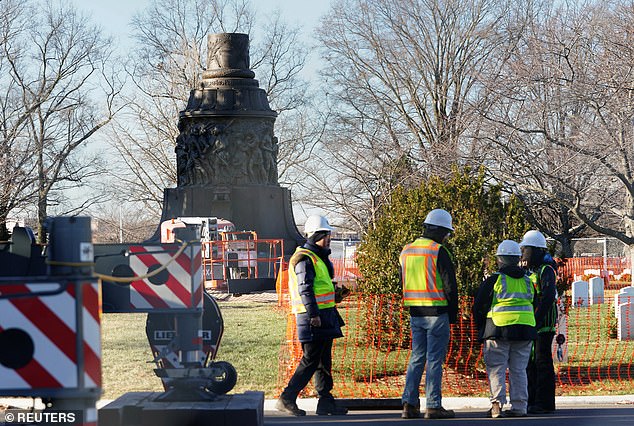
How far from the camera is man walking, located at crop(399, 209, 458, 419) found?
11.3 metres

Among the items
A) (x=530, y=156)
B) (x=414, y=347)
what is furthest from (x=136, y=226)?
(x=414, y=347)

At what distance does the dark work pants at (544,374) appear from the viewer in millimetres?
12000

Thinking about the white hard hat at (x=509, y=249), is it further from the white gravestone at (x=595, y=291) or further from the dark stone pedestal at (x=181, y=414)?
the white gravestone at (x=595, y=291)

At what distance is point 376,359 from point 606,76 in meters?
8.34

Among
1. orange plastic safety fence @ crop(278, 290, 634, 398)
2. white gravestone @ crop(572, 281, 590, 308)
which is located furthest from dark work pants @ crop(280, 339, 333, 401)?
white gravestone @ crop(572, 281, 590, 308)

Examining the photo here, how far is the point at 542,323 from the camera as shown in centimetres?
1201

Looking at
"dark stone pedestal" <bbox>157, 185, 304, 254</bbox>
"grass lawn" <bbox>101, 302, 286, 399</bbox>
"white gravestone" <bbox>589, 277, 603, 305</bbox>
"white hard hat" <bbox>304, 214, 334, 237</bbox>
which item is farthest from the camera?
"dark stone pedestal" <bbox>157, 185, 304, 254</bbox>

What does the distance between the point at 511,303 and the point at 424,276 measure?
886 millimetres

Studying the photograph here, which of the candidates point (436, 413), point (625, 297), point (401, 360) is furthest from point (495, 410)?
point (625, 297)

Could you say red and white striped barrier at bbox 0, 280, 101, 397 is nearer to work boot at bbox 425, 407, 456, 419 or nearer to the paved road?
the paved road

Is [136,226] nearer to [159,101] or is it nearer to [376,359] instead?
[159,101]

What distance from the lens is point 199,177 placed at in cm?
3525

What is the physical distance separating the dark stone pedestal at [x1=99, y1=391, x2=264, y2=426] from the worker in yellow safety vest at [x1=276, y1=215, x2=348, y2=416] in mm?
2324

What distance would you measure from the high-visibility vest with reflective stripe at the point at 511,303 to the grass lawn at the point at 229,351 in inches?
122
